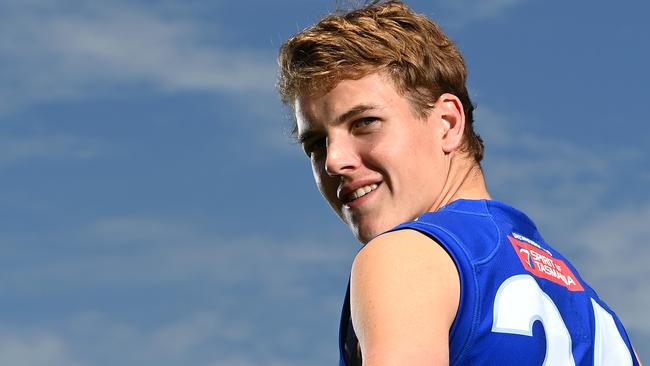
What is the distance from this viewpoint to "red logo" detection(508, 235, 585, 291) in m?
3.08

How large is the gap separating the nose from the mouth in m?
0.08

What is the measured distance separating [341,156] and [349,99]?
0.66 feet

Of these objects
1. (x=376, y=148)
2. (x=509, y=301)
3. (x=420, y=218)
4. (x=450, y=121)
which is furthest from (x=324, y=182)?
(x=509, y=301)

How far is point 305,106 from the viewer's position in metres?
3.59

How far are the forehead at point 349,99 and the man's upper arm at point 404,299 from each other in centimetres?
74

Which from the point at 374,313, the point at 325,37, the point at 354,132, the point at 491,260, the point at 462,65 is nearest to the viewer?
the point at 374,313

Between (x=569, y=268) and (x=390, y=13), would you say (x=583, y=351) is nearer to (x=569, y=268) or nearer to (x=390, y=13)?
(x=569, y=268)

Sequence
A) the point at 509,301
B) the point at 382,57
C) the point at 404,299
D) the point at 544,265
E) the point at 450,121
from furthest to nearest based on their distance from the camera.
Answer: the point at 450,121 < the point at 382,57 < the point at 544,265 < the point at 509,301 < the point at 404,299

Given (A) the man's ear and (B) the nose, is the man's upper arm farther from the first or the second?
(A) the man's ear

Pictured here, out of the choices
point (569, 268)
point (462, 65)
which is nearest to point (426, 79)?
point (462, 65)

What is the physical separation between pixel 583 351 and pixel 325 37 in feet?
4.56

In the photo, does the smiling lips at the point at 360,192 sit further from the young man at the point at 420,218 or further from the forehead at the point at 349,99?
the forehead at the point at 349,99

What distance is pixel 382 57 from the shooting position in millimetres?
3582

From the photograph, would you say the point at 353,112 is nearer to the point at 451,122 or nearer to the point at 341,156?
the point at 341,156
